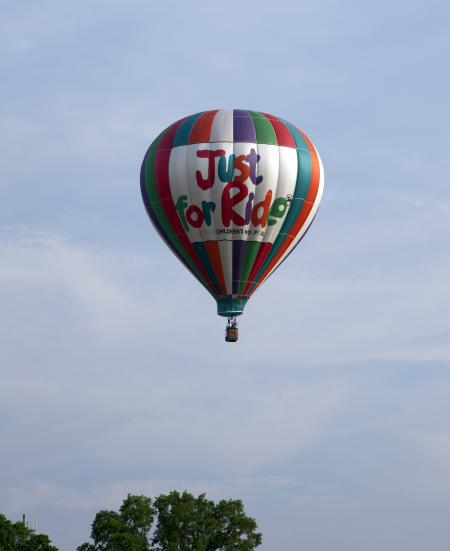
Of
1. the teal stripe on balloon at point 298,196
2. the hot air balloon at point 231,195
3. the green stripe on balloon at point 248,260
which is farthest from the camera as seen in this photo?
the teal stripe on balloon at point 298,196

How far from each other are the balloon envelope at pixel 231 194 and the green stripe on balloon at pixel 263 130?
2.0 inches

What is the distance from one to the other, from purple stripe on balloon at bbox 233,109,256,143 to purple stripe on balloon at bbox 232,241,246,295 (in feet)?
17.4

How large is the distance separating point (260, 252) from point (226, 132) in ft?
21.0

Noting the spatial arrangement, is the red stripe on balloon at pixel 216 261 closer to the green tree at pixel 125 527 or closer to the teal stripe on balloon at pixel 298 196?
the teal stripe on balloon at pixel 298 196

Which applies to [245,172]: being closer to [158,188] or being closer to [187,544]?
[158,188]

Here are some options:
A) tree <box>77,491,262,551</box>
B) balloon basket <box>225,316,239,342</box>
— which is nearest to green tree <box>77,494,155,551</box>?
tree <box>77,491,262,551</box>

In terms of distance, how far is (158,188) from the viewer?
256 feet

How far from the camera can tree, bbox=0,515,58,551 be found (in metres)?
96.2

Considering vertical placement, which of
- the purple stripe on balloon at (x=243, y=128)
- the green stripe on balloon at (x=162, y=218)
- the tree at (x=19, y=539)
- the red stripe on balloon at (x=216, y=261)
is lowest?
the tree at (x=19, y=539)

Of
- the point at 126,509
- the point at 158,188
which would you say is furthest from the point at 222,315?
the point at 126,509

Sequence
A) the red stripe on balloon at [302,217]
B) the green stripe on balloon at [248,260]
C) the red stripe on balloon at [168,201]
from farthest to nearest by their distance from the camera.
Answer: the red stripe on balloon at [302,217]
the red stripe on balloon at [168,201]
the green stripe on balloon at [248,260]

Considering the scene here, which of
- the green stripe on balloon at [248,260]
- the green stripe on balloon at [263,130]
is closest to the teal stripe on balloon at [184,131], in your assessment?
the green stripe on balloon at [263,130]

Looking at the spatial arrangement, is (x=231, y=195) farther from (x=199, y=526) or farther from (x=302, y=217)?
(x=199, y=526)

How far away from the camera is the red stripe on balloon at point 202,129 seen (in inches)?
3036
